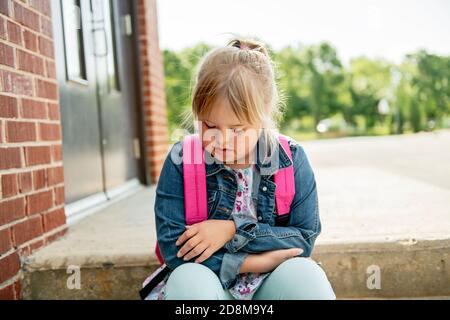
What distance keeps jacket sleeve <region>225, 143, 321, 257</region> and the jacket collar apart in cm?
4

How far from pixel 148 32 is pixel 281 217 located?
303 centimetres

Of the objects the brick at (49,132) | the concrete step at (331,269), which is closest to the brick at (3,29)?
the brick at (49,132)

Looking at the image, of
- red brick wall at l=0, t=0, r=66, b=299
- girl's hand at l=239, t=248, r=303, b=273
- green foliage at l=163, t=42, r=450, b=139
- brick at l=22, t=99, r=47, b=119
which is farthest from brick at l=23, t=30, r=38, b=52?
green foliage at l=163, t=42, r=450, b=139

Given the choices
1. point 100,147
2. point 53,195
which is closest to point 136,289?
point 53,195

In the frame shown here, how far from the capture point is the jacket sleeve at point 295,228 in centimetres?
120

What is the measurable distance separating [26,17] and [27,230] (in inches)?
33.0

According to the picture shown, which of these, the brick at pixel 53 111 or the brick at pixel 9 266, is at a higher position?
the brick at pixel 53 111

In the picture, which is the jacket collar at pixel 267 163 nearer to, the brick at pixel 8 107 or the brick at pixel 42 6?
the brick at pixel 8 107

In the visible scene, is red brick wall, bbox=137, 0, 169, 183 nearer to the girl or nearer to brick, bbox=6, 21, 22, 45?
brick, bbox=6, 21, 22, 45

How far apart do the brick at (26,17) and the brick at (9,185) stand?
23.6 inches

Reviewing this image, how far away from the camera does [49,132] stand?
1.81m

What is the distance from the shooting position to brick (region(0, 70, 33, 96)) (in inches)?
58.8
